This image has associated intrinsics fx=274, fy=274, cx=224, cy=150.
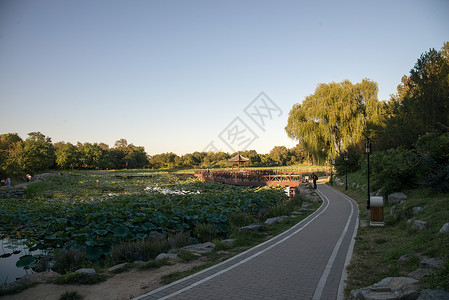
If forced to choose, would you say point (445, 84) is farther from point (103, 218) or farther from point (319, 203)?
point (103, 218)

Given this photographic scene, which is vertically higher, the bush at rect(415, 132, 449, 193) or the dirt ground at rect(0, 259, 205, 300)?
the bush at rect(415, 132, 449, 193)

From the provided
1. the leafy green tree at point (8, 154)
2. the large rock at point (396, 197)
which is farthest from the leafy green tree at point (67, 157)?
the large rock at point (396, 197)

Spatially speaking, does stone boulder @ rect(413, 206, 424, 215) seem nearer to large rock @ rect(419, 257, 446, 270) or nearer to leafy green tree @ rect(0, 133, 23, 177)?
large rock @ rect(419, 257, 446, 270)

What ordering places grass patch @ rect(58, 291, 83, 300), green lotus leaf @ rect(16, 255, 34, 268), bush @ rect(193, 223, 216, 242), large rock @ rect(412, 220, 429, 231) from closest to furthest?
grass patch @ rect(58, 291, 83, 300), green lotus leaf @ rect(16, 255, 34, 268), large rock @ rect(412, 220, 429, 231), bush @ rect(193, 223, 216, 242)

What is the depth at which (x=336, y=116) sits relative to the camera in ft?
110

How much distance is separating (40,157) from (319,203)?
60769 mm

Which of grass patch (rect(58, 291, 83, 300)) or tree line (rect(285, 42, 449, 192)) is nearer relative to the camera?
grass patch (rect(58, 291, 83, 300))

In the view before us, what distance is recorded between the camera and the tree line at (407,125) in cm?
1255

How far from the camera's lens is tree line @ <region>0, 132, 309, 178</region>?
169ft

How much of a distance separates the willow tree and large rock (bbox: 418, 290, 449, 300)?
31.1m

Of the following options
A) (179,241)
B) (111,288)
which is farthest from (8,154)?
(111,288)

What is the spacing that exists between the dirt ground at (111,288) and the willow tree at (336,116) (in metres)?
31.4

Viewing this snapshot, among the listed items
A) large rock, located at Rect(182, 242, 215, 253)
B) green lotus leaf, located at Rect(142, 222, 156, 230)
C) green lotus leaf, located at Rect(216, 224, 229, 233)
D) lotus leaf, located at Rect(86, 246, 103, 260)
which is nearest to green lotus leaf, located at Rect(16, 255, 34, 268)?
lotus leaf, located at Rect(86, 246, 103, 260)

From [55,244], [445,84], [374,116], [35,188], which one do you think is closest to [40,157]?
[35,188]
